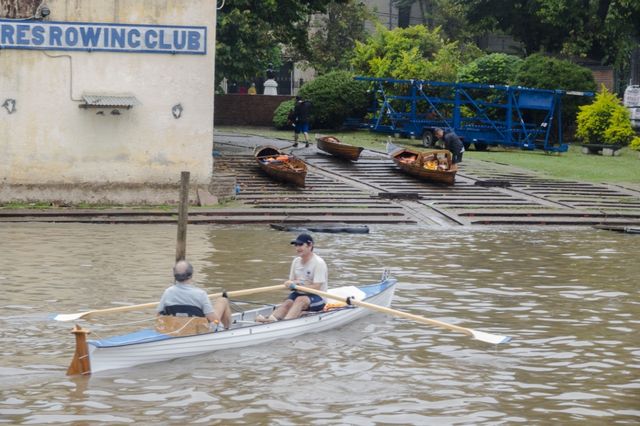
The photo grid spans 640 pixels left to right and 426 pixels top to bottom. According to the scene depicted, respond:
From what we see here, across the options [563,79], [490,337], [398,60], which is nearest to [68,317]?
[490,337]

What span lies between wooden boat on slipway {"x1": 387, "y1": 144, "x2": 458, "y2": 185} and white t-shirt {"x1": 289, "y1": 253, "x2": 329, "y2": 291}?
730 inches

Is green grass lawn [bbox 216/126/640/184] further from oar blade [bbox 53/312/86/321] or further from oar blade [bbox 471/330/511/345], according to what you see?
oar blade [bbox 53/312/86/321]

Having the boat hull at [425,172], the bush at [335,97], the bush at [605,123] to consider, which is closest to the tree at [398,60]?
the bush at [335,97]

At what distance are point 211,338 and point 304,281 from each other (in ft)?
8.09

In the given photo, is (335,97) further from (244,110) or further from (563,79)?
(563,79)

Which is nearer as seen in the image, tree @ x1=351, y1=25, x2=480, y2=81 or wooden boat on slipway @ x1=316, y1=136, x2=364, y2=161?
wooden boat on slipway @ x1=316, y1=136, x2=364, y2=161

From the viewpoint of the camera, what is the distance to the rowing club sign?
30.5m

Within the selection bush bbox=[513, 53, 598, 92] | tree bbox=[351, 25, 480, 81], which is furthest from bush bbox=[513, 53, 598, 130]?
tree bbox=[351, 25, 480, 81]

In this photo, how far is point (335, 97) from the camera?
162ft

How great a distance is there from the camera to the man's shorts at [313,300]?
57.2 ft

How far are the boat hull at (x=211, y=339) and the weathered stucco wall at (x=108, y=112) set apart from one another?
1411cm

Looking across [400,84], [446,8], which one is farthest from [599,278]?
[446,8]

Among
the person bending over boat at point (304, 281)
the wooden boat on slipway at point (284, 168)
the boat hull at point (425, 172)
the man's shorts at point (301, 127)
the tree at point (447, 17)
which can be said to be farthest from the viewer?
the tree at point (447, 17)

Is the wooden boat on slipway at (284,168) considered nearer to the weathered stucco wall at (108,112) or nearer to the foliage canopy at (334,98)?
the weathered stucco wall at (108,112)
